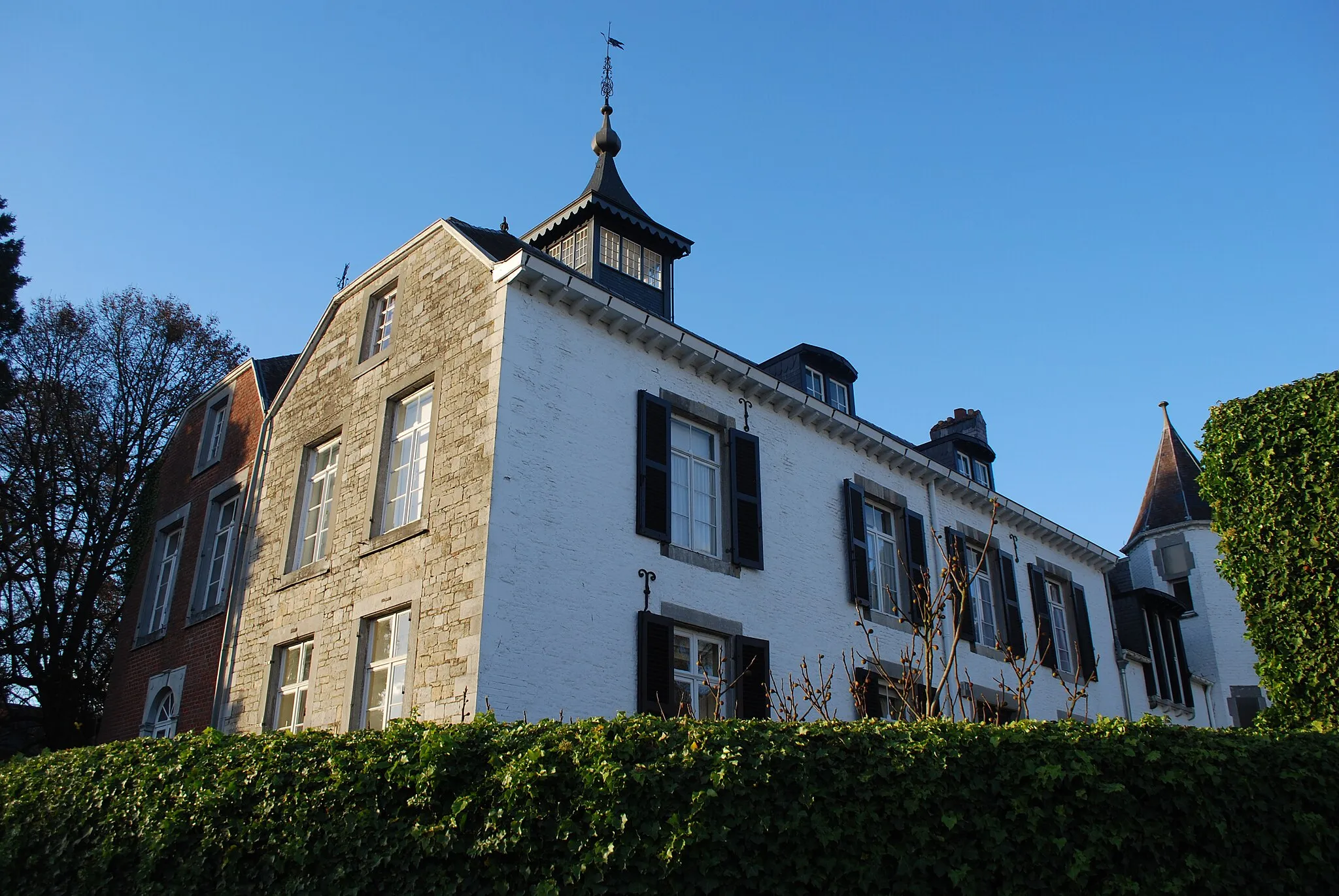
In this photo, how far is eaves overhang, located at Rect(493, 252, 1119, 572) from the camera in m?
11.8

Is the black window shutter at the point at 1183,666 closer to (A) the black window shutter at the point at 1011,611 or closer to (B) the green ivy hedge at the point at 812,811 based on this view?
(A) the black window shutter at the point at 1011,611

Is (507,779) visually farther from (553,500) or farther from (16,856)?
(16,856)

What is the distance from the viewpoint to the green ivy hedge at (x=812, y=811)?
19.6ft

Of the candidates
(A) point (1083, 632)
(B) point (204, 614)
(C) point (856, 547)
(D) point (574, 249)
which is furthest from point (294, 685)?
(A) point (1083, 632)

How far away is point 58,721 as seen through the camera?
20.4 metres

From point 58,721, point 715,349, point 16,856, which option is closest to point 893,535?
point 715,349

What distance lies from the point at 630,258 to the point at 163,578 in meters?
9.37

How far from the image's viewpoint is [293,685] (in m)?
12.8

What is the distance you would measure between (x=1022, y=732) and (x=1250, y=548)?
6.30 m

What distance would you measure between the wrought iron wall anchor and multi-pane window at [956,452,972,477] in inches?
432

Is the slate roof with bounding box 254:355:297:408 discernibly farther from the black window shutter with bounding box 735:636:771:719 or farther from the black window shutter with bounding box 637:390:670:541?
the black window shutter with bounding box 735:636:771:719

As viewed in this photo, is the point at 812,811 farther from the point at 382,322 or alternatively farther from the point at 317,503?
the point at 382,322

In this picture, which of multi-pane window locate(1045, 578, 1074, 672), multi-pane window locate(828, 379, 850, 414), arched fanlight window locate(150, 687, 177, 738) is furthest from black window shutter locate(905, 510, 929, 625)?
arched fanlight window locate(150, 687, 177, 738)

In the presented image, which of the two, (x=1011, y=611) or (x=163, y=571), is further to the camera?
(x=1011, y=611)
